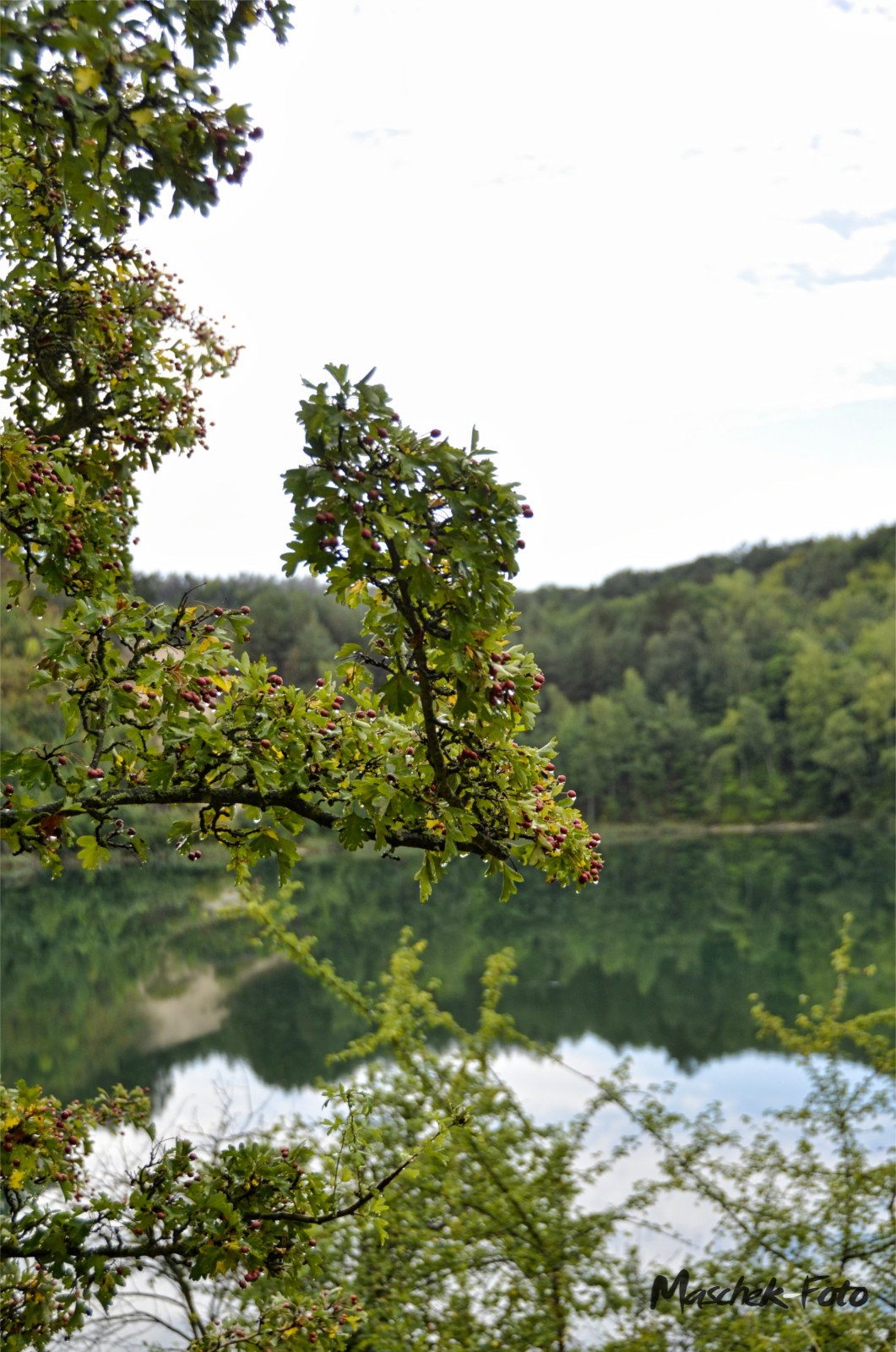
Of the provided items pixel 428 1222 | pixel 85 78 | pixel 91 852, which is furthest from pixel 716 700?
pixel 85 78

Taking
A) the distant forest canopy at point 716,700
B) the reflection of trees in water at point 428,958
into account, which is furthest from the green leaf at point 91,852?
the distant forest canopy at point 716,700

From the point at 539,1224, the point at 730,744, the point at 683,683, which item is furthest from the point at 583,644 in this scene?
the point at 539,1224

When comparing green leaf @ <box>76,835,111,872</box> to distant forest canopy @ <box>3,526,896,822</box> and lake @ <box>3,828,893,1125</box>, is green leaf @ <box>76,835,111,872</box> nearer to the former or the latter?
lake @ <box>3,828,893,1125</box>

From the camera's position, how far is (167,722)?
2523 millimetres

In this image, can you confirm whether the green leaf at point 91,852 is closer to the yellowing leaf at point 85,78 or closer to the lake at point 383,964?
the yellowing leaf at point 85,78

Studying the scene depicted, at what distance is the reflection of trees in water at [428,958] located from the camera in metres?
17.6

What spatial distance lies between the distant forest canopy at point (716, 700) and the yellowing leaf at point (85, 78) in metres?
41.9

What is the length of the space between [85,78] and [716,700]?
6353cm

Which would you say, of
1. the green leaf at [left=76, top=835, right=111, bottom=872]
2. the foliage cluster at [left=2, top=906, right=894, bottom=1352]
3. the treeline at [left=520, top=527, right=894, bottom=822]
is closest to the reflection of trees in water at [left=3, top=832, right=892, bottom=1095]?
the foliage cluster at [left=2, top=906, right=894, bottom=1352]

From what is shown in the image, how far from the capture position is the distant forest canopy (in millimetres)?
54406

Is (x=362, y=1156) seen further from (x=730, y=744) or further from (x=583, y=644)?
(x=583, y=644)

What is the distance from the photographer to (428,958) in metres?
23.8

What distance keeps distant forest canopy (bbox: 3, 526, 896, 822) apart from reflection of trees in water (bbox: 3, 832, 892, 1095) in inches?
540

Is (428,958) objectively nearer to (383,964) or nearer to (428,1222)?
(383,964)
